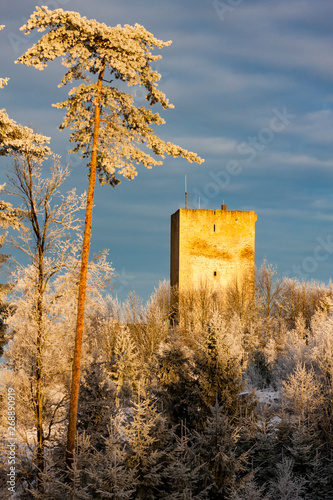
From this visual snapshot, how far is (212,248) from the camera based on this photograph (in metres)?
44.2

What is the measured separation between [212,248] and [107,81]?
1184 inches

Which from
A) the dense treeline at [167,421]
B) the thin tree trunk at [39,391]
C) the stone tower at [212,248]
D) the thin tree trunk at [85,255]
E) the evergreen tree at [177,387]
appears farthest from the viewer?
the stone tower at [212,248]

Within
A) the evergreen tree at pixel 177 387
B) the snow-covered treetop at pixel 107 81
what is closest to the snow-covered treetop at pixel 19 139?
the snow-covered treetop at pixel 107 81

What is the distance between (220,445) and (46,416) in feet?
25.4

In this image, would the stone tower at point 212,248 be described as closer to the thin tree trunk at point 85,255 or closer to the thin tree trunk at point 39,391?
the thin tree trunk at point 39,391

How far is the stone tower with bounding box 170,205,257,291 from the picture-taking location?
142 ft

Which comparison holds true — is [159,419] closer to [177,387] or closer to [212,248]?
[177,387]

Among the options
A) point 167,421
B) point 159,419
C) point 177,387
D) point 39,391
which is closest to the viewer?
point 159,419

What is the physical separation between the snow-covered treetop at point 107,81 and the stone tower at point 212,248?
28.0 meters

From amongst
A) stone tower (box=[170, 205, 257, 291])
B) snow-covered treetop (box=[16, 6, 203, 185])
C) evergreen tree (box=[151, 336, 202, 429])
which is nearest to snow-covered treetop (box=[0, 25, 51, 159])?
snow-covered treetop (box=[16, 6, 203, 185])

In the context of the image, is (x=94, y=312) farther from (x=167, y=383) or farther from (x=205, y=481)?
(x=205, y=481)

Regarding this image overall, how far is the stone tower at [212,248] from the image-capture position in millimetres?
43406

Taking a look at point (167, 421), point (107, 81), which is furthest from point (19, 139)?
point (167, 421)

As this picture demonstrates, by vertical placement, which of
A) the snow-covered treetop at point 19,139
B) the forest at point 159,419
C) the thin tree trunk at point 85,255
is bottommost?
the forest at point 159,419
